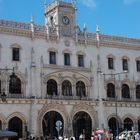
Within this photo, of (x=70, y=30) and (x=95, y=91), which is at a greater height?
(x=70, y=30)

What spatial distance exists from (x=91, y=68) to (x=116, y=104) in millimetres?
5922

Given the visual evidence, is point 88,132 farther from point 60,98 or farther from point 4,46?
point 4,46

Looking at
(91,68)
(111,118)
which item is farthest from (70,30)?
(111,118)

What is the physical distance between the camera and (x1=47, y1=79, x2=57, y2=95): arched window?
48500mm

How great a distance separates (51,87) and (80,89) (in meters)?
4.21

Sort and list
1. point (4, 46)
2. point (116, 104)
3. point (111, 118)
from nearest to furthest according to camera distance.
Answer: point (4, 46) < point (116, 104) < point (111, 118)

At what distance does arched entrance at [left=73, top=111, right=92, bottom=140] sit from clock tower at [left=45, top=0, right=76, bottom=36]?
1045 cm

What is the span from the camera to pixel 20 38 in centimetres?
4769

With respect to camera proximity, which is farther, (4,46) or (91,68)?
(91,68)

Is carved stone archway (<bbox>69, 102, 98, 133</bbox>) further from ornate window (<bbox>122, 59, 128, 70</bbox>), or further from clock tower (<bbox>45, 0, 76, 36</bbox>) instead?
clock tower (<bbox>45, 0, 76, 36</bbox>)


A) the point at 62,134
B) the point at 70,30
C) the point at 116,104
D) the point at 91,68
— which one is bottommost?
the point at 62,134

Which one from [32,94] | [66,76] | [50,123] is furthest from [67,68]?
[50,123]

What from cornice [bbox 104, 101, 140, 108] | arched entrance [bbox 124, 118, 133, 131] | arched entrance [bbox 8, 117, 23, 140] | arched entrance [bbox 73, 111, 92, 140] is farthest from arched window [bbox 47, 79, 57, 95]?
A: arched entrance [bbox 124, 118, 133, 131]

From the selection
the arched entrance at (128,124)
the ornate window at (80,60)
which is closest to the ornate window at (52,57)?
the ornate window at (80,60)
